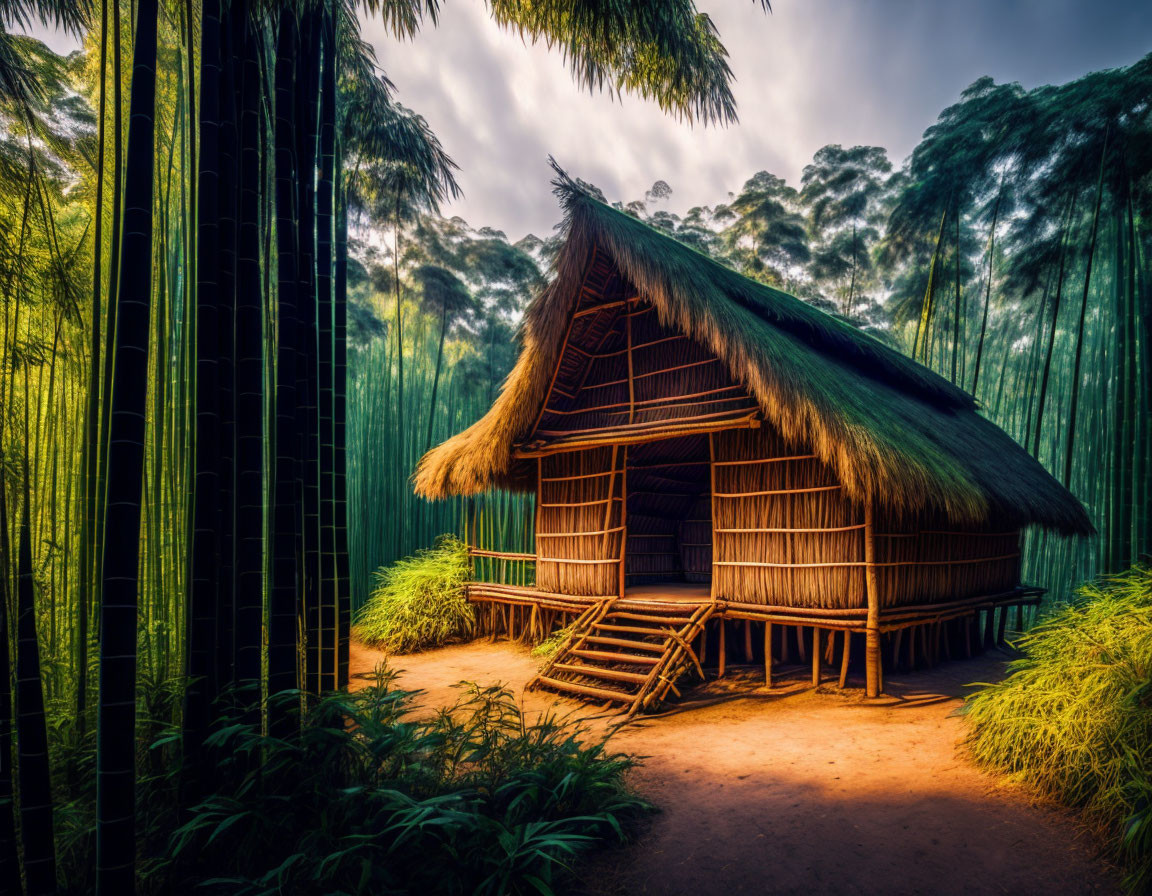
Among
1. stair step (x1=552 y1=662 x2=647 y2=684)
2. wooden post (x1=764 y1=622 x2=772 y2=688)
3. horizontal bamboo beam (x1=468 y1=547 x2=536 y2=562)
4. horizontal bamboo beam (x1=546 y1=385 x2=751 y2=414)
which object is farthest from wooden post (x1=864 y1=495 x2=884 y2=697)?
horizontal bamboo beam (x1=468 y1=547 x2=536 y2=562)

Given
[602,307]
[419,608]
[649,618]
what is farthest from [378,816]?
[419,608]

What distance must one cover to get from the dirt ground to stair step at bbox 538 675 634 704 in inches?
7.2

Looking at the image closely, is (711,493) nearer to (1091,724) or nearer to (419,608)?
(1091,724)

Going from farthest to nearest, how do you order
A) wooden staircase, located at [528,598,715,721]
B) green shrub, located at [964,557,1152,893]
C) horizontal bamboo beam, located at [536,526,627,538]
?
1. horizontal bamboo beam, located at [536,526,627,538]
2. wooden staircase, located at [528,598,715,721]
3. green shrub, located at [964,557,1152,893]

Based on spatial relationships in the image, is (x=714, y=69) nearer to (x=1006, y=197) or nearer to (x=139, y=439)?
(x=139, y=439)

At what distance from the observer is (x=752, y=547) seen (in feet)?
20.0

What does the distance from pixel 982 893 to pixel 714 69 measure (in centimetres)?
500

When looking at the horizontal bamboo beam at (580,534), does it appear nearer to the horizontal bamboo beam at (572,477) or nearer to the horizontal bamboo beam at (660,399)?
the horizontal bamboo beam at (572,477)

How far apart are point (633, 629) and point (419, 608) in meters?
3.98

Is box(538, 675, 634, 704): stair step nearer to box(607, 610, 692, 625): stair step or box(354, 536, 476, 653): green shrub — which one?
box(607, 610, 692, 625): stair step

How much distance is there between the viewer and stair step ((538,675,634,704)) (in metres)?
5.10

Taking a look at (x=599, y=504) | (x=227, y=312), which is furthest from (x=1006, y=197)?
(x=227, y=312)

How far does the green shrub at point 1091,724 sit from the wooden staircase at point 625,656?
2.37m

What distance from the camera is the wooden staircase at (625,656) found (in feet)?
17.1
